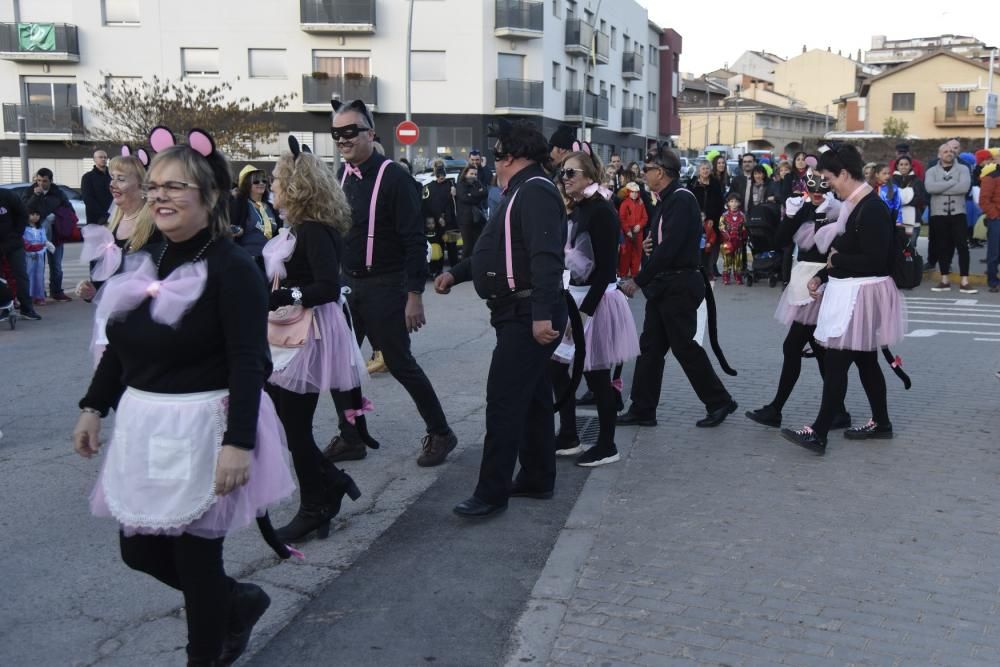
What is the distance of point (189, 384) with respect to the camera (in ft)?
9.86

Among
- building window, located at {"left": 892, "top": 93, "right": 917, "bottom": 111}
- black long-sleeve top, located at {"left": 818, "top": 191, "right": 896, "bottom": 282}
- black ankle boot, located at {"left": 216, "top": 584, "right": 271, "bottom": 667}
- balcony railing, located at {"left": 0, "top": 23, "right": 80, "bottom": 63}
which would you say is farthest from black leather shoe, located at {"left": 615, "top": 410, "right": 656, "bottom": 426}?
building window, located at {"left": 892, "top": 93, "right": 917, "bottom": 111}

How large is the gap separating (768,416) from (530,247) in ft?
9.40

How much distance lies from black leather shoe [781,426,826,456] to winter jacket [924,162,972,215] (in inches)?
357

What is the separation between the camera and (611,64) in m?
56.0

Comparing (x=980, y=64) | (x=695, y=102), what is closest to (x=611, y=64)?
(x=980, y=64)

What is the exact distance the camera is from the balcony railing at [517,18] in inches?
1639

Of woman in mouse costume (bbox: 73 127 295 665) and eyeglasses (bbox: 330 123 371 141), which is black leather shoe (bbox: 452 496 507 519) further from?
eyeglasses (bbox: 330 123 371 141)

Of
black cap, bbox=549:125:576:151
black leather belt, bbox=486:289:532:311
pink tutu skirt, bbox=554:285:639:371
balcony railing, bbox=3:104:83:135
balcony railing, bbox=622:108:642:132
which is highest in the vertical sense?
balcony railing, bbox=622:108:642:132

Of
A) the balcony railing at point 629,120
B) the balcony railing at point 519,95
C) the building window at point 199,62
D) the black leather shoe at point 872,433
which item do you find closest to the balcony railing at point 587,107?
the balcony railing at point 519,95

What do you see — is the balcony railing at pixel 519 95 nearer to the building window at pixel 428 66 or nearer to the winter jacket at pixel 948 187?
the building window at pixel 428 66

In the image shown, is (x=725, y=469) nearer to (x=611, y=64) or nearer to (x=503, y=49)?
(x=503, y=49)

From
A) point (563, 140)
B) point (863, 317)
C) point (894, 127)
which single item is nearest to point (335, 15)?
point (563, 140)

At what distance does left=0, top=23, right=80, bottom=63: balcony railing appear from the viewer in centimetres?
3916

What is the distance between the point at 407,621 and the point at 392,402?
150 inches
